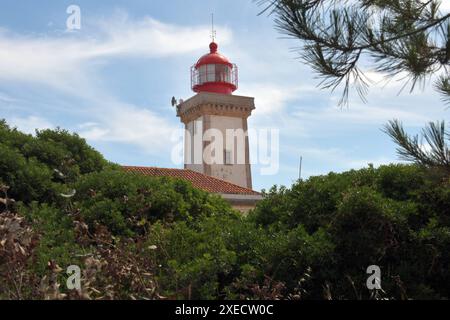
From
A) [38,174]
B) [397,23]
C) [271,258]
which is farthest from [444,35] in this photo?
[38,174]

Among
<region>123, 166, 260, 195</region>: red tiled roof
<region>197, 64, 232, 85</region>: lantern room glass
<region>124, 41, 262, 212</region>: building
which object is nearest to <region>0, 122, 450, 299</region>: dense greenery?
<region>123, 166, 260, 195</region>: red tiled roof

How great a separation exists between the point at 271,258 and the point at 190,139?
1316 inches

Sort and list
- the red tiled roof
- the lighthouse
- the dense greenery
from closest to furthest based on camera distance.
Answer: the dense greenery, the red tiled roof, the lighthouse

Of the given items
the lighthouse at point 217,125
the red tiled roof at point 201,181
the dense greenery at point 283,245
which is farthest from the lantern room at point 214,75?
the dense greenery at point 283,245

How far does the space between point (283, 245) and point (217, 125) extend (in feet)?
106

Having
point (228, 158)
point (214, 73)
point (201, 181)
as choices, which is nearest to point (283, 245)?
point (201, 181)

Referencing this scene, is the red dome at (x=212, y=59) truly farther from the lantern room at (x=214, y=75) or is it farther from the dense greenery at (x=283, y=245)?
the dense greenery at (x=283, y=245)

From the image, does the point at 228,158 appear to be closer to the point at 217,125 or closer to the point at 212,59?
the point at 217,125

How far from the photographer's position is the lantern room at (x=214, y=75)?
131 ft

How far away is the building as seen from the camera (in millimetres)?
37625

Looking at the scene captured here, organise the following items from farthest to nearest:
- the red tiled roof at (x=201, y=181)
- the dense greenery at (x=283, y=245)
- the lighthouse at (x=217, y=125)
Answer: the lighthouse at (x=217, y=125) → the red tiled roof at (x=201, y=181) → the dense greenery at (x=283, y=245)

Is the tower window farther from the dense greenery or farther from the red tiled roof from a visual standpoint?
the dense greenery

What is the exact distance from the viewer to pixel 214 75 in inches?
1569
